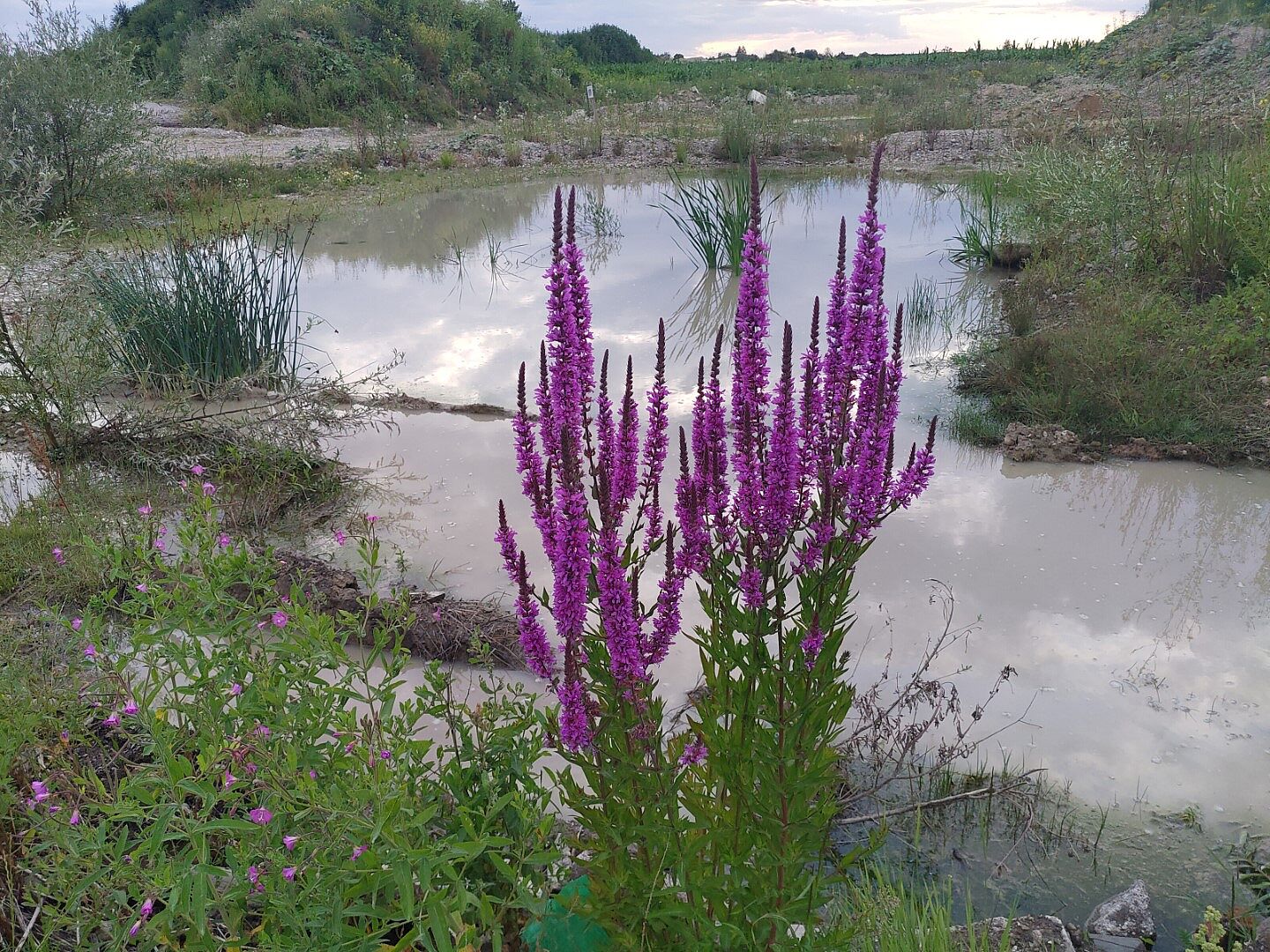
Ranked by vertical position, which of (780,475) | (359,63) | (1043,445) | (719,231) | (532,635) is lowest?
(1043,445)

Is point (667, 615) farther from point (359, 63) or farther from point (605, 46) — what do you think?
point (605, 46)

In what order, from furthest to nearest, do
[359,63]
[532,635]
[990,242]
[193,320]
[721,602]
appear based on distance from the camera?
[359,63]
[990,242]
[193,320]
[721,602]
[532,635]

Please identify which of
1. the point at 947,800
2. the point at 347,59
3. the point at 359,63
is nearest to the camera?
the point at 947,800

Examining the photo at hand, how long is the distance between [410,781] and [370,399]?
16.4 feet

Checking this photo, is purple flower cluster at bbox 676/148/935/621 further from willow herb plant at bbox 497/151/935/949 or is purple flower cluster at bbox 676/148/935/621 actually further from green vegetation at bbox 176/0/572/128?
green vegetation at bbox 176/0/572/128

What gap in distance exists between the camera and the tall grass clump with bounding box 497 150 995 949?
1929 millimetres

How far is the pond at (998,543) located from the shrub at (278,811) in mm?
1710

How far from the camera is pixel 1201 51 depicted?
868 inches

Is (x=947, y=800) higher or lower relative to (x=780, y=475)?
A: lower

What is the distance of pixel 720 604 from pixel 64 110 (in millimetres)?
13102

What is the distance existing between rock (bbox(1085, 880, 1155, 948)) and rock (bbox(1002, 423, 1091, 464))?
3600mm

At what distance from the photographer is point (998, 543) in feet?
16.0

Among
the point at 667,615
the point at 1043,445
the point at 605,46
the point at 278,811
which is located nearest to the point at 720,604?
the point at 667,615

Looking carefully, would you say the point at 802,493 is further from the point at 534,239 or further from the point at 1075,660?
the point at 534,239
